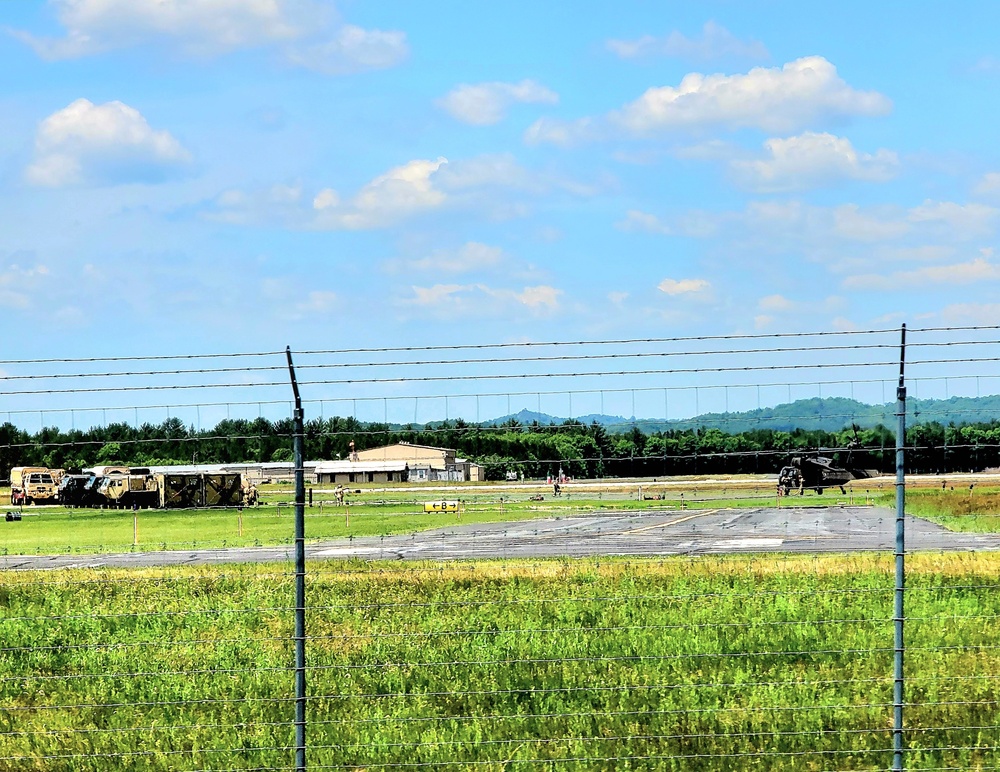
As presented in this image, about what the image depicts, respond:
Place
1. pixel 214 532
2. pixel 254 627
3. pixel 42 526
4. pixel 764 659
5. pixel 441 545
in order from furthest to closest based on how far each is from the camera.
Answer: pixel 42 526
pixel 214 532
pixel 441 545
pixel 254 627
pixel 764 659

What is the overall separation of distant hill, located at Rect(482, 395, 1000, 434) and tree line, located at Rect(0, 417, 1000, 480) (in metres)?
0.07

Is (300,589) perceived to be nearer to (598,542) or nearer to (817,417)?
(817,417)

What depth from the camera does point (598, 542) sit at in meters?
40.2

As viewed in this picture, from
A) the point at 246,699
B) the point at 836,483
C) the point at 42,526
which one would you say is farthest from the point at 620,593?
the point at 42,526

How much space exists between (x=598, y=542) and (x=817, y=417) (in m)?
31.5

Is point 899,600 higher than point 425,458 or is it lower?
lower

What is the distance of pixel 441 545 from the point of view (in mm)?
38312

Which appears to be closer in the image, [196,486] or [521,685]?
[521,685]

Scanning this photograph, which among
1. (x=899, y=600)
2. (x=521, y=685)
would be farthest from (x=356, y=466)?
(x=899, y=600)

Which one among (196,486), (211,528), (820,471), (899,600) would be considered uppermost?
(820,471)

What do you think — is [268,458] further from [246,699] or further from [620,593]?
[620,593]

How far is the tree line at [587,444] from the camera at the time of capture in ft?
30.6

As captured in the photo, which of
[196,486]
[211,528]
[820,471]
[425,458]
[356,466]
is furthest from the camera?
[211,528]

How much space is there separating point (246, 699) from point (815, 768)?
5.68m
